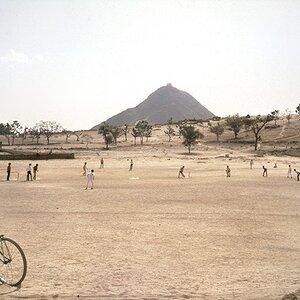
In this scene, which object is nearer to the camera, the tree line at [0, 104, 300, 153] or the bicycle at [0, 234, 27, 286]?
the bicycle at [0, 234, 27, 286]

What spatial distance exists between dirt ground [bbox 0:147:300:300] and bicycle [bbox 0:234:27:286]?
11.0 inches

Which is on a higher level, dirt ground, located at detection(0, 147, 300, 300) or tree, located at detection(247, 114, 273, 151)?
tree, located at detection(247, 114, 273, 151)

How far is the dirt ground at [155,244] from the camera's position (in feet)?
31.7

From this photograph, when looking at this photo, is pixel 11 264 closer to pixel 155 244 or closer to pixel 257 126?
pixel 155 244

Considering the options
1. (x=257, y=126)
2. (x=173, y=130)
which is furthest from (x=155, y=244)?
(x=173, y=130)

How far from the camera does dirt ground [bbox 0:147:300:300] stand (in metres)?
9.65

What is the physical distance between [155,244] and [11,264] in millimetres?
5330

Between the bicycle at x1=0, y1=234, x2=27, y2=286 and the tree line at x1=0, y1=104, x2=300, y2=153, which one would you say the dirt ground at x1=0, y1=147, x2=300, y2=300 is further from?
the tree line at x1=0, y1=104, x2=300, y2=153

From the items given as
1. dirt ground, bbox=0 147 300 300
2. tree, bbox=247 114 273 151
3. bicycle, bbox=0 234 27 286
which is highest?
tree, bbox=247 114 273 151

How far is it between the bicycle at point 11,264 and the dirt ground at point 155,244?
0.92ft

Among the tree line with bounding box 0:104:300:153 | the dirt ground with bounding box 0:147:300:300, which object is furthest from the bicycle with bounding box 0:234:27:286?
the tree line with bounding box 0:104:300:153

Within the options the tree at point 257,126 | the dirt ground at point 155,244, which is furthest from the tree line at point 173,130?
the dirt ground at point 155,244

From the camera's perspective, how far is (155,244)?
1420 cm

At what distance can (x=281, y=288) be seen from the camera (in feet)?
31.0
